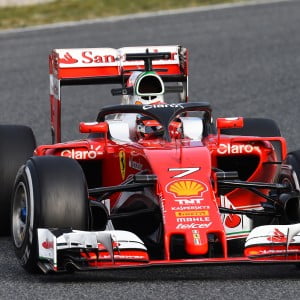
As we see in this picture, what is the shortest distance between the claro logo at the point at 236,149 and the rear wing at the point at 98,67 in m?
1.88

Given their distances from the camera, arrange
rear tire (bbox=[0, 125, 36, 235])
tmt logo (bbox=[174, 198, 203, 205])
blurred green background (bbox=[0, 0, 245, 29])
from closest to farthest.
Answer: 1. tmt logo (bbox=[174, 198, 203, 205])
2. rear tire (bbox=[0, 125, 36, 235])
3. blurred green background (bbox=[0, 0, 245, 29])

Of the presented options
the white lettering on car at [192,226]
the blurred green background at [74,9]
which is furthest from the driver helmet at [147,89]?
the blurred green background at [74,9]

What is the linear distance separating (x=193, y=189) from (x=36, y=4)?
15.5 metres

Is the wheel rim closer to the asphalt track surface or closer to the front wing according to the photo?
the asphalt track surface

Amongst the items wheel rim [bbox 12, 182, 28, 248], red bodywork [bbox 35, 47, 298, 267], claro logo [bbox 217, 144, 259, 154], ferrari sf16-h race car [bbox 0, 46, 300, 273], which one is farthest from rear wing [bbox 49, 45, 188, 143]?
wheel rim [bbox 12, 182, 28, 248]

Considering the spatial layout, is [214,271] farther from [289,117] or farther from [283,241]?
[289,117]

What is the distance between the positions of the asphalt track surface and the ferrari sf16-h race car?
0.15 m

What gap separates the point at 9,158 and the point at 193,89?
7830mm

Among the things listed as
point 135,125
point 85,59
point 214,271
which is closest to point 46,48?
point 85,59

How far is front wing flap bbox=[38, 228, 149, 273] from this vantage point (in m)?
6.98

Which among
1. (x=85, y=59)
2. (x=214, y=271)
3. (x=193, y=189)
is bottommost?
(x=214, y=271)

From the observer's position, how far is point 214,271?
7500 millimetres

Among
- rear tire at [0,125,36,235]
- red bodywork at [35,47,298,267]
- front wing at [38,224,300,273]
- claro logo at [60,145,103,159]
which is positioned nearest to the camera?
front wing at [38,224,300,273]

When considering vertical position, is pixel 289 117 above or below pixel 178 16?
below
